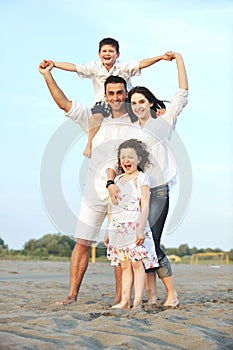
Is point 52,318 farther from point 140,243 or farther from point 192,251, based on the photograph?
point 192,251

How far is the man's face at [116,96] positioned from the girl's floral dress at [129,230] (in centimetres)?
60

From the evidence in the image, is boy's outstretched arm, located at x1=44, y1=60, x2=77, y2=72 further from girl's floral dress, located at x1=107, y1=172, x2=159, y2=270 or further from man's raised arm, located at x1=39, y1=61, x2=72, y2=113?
girl's floral dress, located at x1=107, y1=172, x2=159, y2=270

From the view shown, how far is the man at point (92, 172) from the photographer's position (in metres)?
4.61

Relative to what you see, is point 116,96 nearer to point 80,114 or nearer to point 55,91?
point 80,114

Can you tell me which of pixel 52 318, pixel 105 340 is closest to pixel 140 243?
pixel 52 318

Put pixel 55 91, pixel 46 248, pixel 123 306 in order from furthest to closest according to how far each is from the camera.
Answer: pixel 46 248, pixel 55 91, pixel 123 306

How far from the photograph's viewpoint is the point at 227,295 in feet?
19.6

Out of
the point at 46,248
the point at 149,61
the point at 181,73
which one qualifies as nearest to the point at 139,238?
the point at 181,73

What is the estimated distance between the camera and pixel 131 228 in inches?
167

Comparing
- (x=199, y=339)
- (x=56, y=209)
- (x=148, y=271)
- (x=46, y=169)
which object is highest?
(x=46, y=169)

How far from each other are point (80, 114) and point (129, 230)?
1.05 metres

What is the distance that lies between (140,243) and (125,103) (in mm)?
1142

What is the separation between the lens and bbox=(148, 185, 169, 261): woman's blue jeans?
4.44m

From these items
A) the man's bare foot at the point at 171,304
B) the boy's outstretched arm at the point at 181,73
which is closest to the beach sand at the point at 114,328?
the man's bare foot at the point at 171,304
